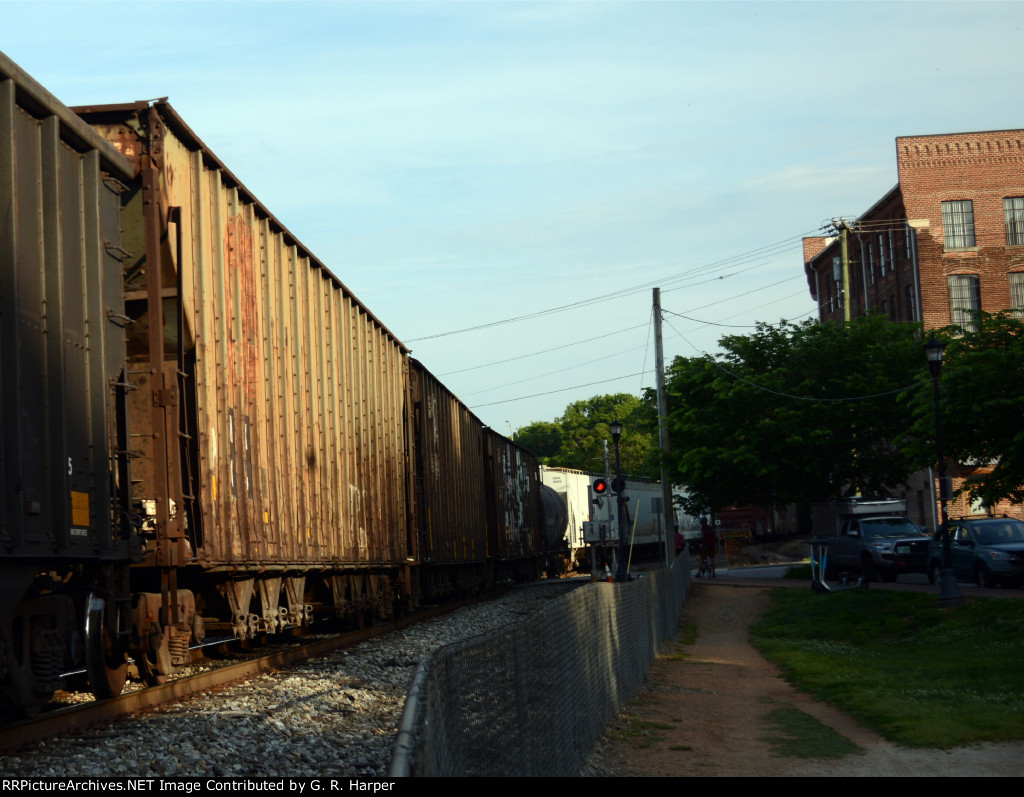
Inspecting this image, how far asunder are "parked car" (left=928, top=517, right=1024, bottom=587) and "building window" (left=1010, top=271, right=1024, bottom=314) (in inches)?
1058

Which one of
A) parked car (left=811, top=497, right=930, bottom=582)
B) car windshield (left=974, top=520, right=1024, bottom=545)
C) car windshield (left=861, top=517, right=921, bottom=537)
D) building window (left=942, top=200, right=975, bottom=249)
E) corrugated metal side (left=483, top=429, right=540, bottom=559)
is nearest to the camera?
car windshield (left=974, top=520, right=1024, bottom=545)

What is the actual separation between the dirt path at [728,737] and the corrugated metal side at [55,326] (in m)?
4.11

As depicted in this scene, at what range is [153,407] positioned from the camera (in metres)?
10.4

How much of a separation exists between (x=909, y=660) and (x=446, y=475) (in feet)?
38.8

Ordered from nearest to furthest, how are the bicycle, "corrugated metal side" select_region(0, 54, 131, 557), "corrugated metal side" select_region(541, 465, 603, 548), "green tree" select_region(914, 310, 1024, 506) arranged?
"corrugated metal side" select_region(0, 54, 131, 557)
"green tree" select_region(914, 310, 1024, 506)
the bicycle
"corrugated metal side" select_region(541, 465, 603, 548)

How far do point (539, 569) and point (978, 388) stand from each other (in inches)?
859

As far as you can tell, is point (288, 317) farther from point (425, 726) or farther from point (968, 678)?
point (425, 726)

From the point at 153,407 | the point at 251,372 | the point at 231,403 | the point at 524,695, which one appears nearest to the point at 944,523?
the point at 251,372

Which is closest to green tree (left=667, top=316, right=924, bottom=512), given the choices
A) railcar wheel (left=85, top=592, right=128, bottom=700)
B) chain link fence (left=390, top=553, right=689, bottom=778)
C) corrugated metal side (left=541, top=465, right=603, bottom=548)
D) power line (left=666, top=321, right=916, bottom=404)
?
power line (left=666, top=321, right=916, bottom=404)

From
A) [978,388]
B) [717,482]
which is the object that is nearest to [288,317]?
[978,388]

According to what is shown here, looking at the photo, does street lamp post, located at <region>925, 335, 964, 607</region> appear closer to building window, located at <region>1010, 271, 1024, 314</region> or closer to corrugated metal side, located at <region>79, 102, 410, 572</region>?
corrugated metal side, located at <region>79, 102, 410, 572</region>

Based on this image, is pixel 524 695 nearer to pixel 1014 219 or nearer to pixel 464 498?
pixel 464 498

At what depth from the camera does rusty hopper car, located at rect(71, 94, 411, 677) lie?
34.1 feet

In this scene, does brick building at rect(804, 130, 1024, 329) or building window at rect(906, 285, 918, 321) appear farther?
building window at rect(906, 285, 918, 321)
